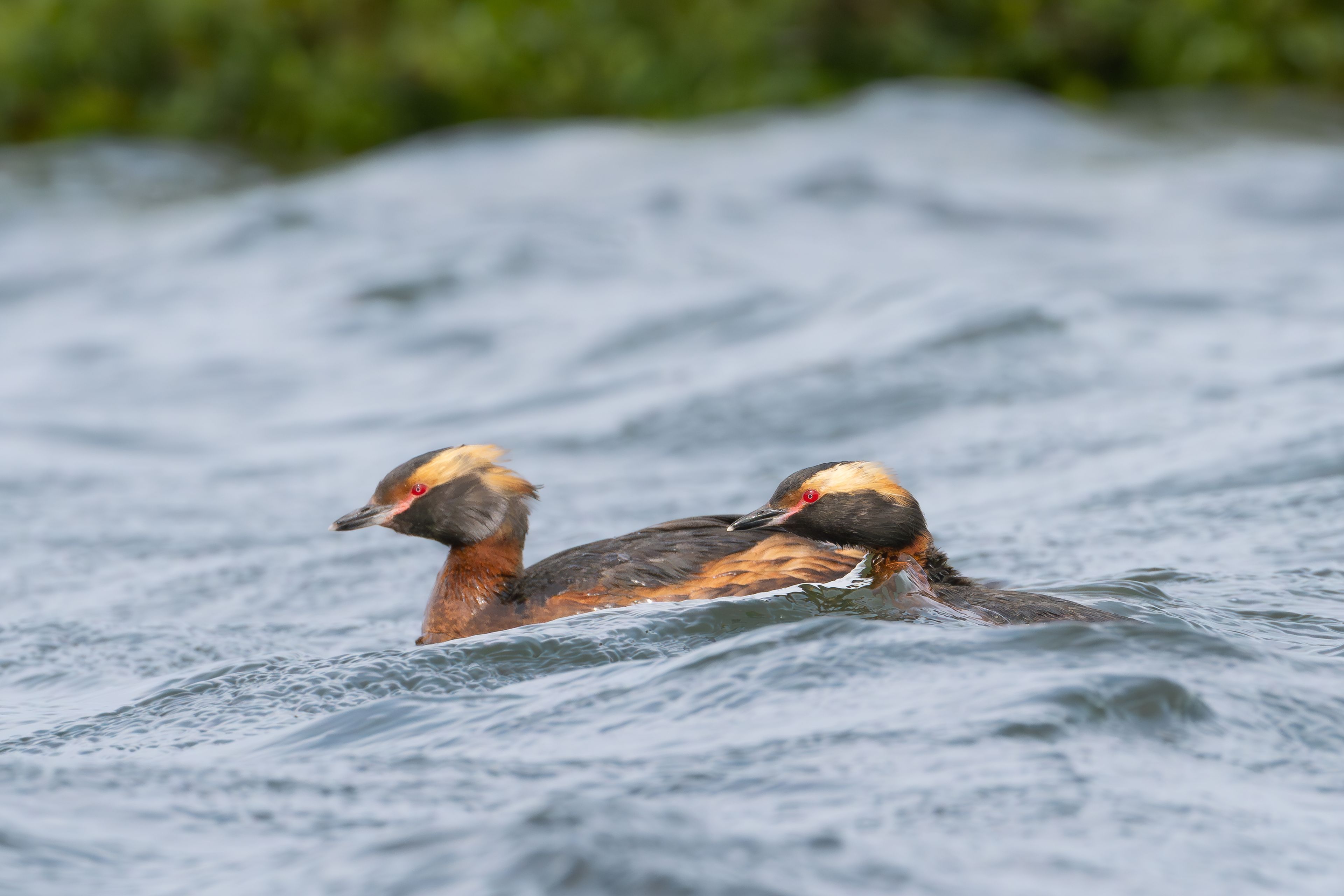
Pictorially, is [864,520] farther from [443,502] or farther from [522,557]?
[443,502]

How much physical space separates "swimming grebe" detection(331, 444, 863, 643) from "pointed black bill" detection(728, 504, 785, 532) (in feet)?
0.09

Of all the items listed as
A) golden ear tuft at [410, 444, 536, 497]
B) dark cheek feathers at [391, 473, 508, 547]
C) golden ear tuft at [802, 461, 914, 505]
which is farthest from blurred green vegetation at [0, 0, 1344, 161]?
golden ear tuft at [802, 461, 914, 505]

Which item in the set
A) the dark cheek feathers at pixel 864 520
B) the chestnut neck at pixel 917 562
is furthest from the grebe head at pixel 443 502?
the chestnut neck at pixel 917 562

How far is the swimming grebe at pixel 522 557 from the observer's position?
5.76 meters

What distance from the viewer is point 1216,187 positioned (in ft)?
55.8

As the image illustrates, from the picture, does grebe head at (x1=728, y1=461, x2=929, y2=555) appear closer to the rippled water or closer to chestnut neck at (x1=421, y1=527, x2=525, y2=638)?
the rippled water

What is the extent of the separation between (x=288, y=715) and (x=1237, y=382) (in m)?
6.77

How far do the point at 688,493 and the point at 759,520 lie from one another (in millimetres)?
3086

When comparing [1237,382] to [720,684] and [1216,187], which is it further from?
[1216,187]

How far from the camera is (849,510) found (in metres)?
5.94

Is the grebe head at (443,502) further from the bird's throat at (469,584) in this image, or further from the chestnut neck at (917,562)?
the chestnut neck at (917,562)

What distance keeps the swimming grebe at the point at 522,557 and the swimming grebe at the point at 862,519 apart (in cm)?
6

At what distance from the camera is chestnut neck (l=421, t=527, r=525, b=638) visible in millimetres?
6148

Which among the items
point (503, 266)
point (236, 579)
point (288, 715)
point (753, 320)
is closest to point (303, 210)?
point (503, 266)
